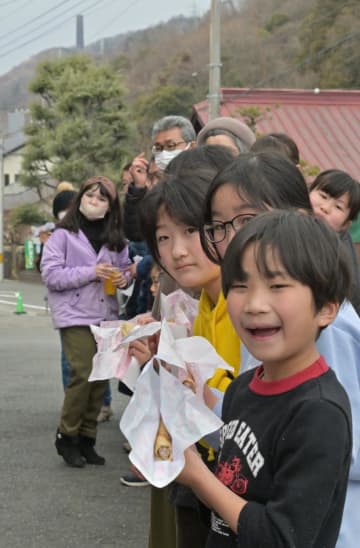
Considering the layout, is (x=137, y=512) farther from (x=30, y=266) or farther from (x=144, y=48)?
(x=144, y=48)

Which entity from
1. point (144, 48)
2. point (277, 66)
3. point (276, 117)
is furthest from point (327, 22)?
point (144, 48)

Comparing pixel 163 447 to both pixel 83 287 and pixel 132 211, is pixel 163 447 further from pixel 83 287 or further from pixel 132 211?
pixel 83 287

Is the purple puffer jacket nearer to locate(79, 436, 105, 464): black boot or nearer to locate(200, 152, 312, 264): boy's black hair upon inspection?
locate(79, 436, 105, 464): black boot

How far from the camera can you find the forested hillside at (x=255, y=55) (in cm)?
4312

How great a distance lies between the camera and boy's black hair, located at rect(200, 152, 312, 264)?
2406mm

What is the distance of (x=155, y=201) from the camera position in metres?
2.82

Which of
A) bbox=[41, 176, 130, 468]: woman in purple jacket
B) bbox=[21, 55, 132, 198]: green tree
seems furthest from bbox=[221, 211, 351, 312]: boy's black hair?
bbox=[21, 55, 132, 198]: green tree

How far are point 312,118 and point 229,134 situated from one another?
1981cm

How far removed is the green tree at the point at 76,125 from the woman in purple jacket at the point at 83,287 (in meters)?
33.6

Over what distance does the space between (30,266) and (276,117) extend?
21.6 m

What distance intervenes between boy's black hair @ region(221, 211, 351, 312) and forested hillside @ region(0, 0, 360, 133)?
30.4m

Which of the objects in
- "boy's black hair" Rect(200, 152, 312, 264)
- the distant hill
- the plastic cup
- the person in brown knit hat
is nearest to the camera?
"boy's black hair" Rect(200, 152, 312, 264)

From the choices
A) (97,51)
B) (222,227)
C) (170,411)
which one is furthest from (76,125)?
(97,51)

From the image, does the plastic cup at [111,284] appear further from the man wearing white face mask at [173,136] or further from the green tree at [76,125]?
the green tree at [76,125]
